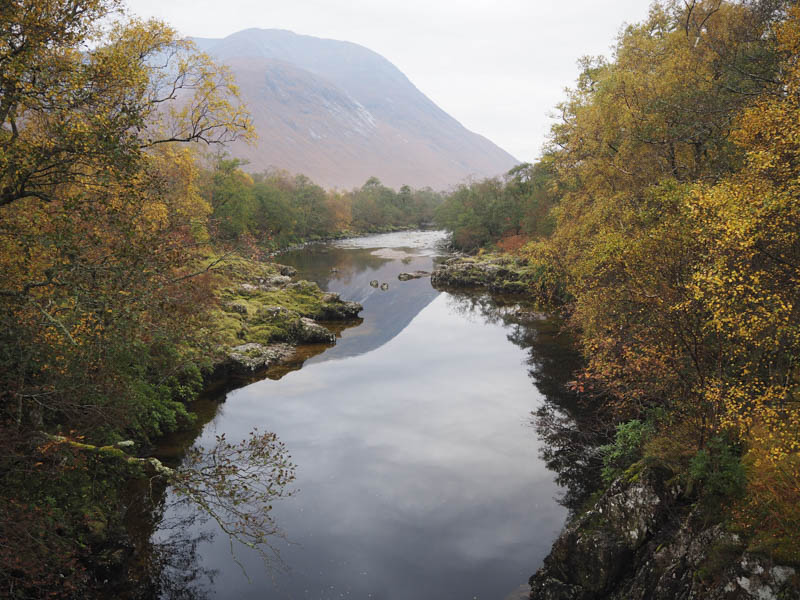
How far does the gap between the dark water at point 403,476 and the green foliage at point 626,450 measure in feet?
4.86

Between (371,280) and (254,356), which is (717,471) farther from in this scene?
(371,280)

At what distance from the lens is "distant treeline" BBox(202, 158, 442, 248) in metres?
71.0

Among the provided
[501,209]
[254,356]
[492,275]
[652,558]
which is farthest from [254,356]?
[501,209]

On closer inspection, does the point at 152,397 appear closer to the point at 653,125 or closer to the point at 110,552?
the point at 110,552

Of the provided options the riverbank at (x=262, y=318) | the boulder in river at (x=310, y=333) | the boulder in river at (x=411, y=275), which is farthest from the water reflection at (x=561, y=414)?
the boulder in river at (x=411, y=275)

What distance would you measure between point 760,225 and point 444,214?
92.5m

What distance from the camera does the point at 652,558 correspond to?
10.0 metres

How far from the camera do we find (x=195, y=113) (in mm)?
14305

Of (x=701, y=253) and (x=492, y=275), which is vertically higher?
(x=701, y=253)

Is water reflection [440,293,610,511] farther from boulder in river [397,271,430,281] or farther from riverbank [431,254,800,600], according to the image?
boulder in river [397,271,430,281]

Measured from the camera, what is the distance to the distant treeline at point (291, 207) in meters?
71.0

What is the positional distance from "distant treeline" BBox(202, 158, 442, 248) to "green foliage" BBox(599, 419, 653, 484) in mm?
17363

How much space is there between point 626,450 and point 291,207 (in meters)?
85.7

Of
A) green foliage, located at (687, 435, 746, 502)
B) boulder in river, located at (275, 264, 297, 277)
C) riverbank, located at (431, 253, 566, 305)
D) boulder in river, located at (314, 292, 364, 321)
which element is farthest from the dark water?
boulder in river, located at (275, 264, 297, 277)
